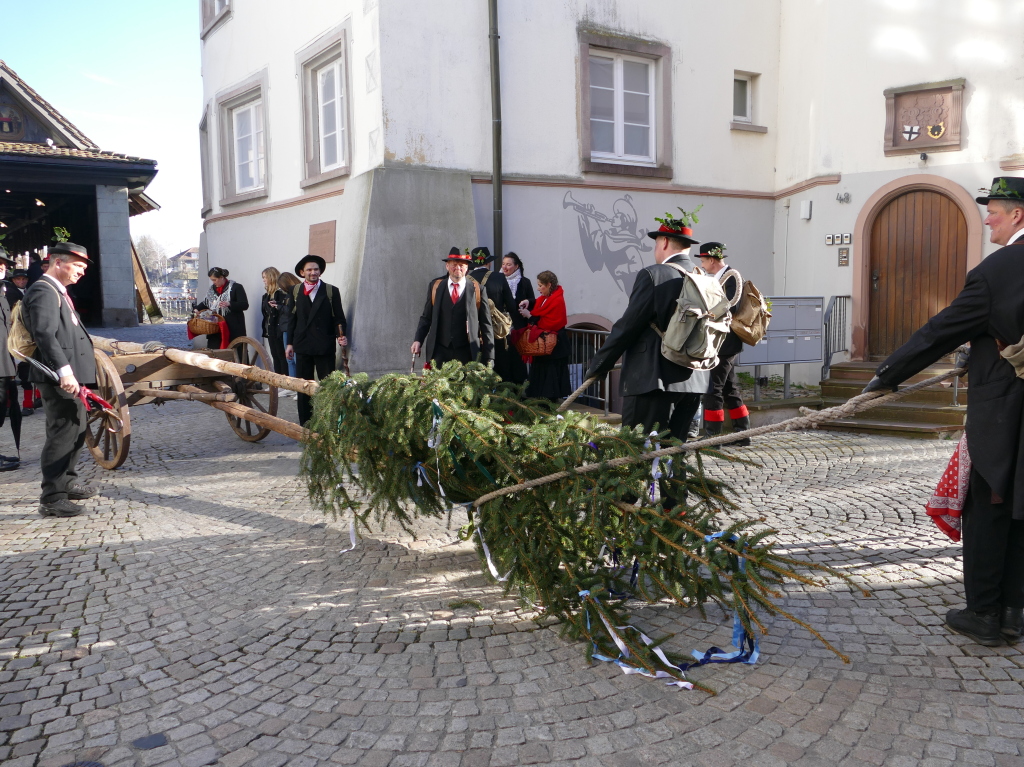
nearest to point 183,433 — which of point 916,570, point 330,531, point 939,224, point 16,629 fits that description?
point 330,531

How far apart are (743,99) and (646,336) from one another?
29.3 feet

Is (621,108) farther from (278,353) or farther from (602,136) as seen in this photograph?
(278,353)

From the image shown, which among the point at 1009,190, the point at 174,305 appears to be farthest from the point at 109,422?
the point at 174,305

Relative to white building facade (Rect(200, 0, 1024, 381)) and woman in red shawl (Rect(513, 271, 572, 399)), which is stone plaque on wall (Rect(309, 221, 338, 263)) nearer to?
white building facade (Rect(200, 0, 1024, 381))

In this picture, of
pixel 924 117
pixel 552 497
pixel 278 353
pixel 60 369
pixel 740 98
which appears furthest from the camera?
pixel 740 98

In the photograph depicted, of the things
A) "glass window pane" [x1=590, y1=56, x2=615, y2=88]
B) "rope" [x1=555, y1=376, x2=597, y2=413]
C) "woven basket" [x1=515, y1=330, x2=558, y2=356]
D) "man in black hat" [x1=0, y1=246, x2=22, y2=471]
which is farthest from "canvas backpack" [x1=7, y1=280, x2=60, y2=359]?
"glass window pane" [x1=590, y1=56, x2=615, y2=88]

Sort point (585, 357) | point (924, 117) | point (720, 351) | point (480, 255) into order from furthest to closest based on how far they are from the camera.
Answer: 1. point (924, 117)
2. point (585, 357)
3. point (480, 255)
4. point (720, 351)

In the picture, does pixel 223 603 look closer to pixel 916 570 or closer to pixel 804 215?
pixel 916 570

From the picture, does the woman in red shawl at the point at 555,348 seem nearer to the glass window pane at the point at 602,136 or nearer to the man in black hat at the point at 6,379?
the glass window pane at the point at 602,136

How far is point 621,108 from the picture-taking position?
11.2 metres

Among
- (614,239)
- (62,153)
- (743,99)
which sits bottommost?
(614,239)

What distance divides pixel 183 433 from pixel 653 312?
6.17 m

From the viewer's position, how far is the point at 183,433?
8.91 metres

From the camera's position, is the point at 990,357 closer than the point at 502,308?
Yes
